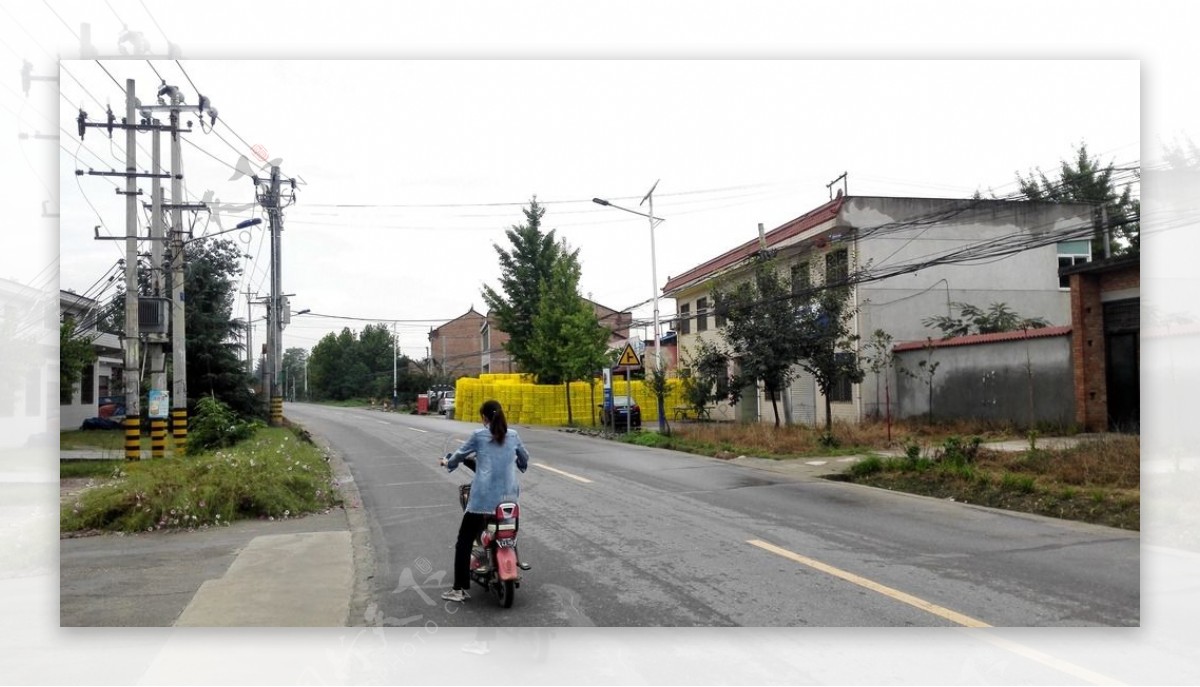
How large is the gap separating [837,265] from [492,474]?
1676 centimetres

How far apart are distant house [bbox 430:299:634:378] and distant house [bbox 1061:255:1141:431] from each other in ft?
65.2

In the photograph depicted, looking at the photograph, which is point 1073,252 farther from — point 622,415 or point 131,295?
point 131,295

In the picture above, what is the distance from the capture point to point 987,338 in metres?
20.6

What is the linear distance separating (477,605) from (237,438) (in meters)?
13.5

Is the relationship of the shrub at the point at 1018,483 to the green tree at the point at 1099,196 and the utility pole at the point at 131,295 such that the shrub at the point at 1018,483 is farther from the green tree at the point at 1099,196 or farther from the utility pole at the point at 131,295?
the utility pole at the point at 131,295

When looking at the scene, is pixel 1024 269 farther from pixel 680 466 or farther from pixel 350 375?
pixel 350 375

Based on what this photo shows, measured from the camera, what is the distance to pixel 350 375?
8438 cm

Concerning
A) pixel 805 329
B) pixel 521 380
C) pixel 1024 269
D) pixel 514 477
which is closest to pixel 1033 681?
pixel 514 477

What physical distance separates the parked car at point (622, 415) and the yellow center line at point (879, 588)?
1840cm

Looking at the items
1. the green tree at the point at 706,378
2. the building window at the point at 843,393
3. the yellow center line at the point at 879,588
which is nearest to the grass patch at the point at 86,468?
the yellow center line at the point at 879,588

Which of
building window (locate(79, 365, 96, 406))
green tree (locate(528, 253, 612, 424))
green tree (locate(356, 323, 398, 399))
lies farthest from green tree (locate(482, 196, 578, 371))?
green tree (locate(356, 323, 398, 399))

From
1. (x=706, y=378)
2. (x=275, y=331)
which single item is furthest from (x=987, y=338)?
(x=275, y=331)

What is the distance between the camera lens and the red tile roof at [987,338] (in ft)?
62.1

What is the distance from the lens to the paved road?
5.93m
